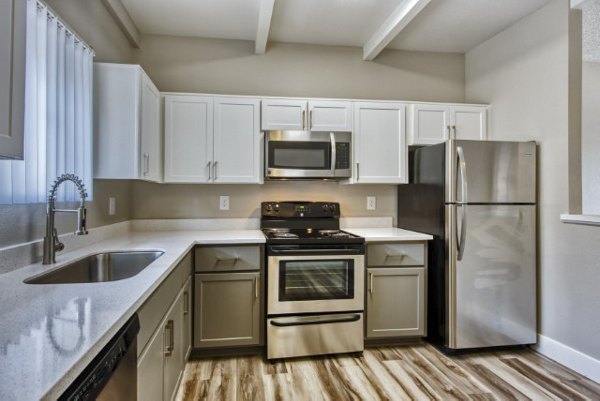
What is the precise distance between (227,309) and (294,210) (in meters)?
1.00

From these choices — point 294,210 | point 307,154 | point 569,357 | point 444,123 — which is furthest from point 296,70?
point 569,357

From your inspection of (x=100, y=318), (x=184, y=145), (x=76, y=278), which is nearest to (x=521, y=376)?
(x=100, y=318)

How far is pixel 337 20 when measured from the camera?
2766 mm

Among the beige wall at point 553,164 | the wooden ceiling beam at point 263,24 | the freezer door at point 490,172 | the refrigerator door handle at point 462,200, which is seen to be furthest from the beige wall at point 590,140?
the wooden ceiling beam at point 263,24

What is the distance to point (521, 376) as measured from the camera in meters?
2.23

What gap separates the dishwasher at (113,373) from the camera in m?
0.70

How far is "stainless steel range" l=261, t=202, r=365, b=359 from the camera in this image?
2.39 m

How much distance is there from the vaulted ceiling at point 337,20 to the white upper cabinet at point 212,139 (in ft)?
2.07

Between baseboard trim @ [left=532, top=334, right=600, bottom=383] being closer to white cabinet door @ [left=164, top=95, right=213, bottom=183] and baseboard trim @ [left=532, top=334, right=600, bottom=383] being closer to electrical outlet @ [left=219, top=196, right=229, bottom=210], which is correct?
electrical outlet @ [left=219, top=196, right=229, bottom=210]

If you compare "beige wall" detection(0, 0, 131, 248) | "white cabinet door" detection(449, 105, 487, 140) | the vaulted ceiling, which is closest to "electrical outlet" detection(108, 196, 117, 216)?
"beige wall" detection(0, 0, 131, 248)

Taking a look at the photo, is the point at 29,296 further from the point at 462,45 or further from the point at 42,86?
the point at 462,45

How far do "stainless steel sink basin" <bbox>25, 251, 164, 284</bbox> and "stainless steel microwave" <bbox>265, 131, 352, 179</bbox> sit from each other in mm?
1201

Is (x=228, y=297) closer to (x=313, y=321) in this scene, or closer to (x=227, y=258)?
(x=227, y=258)

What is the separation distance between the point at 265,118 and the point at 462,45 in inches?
80.1
